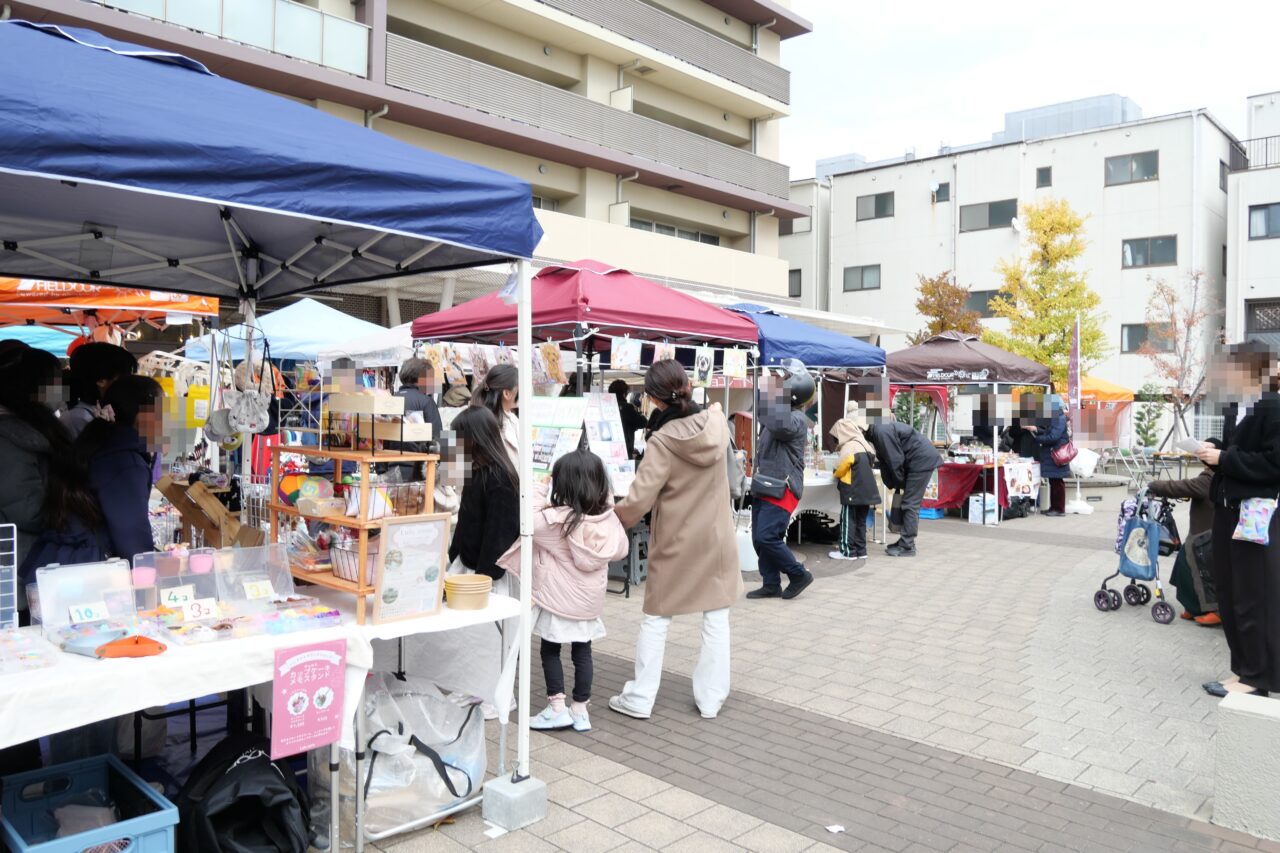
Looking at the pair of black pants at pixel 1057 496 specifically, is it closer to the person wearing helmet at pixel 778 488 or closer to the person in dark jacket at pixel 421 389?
the person wearing helmet at pixel 778 488

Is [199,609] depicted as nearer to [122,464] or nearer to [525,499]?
[122,464]

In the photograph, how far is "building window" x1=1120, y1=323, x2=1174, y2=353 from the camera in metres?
28.8

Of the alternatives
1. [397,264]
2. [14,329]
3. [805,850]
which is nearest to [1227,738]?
[805,850]

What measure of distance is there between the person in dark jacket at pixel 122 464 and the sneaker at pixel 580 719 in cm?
225

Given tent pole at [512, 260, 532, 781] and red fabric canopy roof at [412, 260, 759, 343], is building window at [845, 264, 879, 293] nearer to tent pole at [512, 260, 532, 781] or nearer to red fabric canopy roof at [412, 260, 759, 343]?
red fabric canopy roof at [412, 260, 759, 343]

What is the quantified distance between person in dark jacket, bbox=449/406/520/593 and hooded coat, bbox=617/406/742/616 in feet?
2.09

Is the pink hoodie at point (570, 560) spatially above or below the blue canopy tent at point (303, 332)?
below

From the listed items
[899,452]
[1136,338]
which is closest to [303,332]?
[899,452]

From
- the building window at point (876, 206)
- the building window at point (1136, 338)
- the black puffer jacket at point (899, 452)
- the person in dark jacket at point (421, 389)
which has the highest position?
the building window at point (876, 206)

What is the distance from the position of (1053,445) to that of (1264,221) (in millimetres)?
20488

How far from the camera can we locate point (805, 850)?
3553 millimetres

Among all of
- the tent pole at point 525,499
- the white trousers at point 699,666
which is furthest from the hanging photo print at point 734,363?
the tent pole at point 525,499

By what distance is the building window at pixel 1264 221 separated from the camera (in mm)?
28359

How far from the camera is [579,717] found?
4.80 meters
